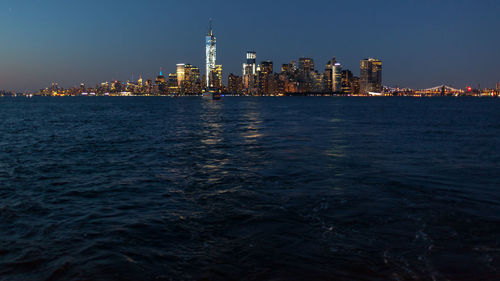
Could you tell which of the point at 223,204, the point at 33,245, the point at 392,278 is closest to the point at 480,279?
the point at 392,278

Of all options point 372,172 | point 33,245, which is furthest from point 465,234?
point 33,245

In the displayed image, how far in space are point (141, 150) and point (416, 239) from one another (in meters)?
21.7

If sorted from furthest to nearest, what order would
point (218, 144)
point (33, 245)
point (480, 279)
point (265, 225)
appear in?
1. point (218, 144)
2. point (265, 225)
3. point (33, 245)
4. point (480, 279)

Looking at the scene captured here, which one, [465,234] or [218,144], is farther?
[218,144]

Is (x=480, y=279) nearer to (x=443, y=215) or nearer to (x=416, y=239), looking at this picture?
(x=416, y=239)

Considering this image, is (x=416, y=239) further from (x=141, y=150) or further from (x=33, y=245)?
(x=141, y=150)

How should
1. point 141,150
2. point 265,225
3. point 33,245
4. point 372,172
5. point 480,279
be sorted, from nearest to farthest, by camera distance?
point 480,279 < point 33,245 < point 265,225 < point 372,172 < point 141,150

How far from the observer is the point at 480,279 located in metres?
7.36

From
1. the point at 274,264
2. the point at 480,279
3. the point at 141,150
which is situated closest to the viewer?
the point at 480,279

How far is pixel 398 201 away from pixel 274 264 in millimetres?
6807

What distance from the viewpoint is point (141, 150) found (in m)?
27.3

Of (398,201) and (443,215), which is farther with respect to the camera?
(398,201)

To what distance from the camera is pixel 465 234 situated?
981cm

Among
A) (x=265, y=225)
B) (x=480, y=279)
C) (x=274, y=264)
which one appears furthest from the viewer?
(x=265, y=225)
